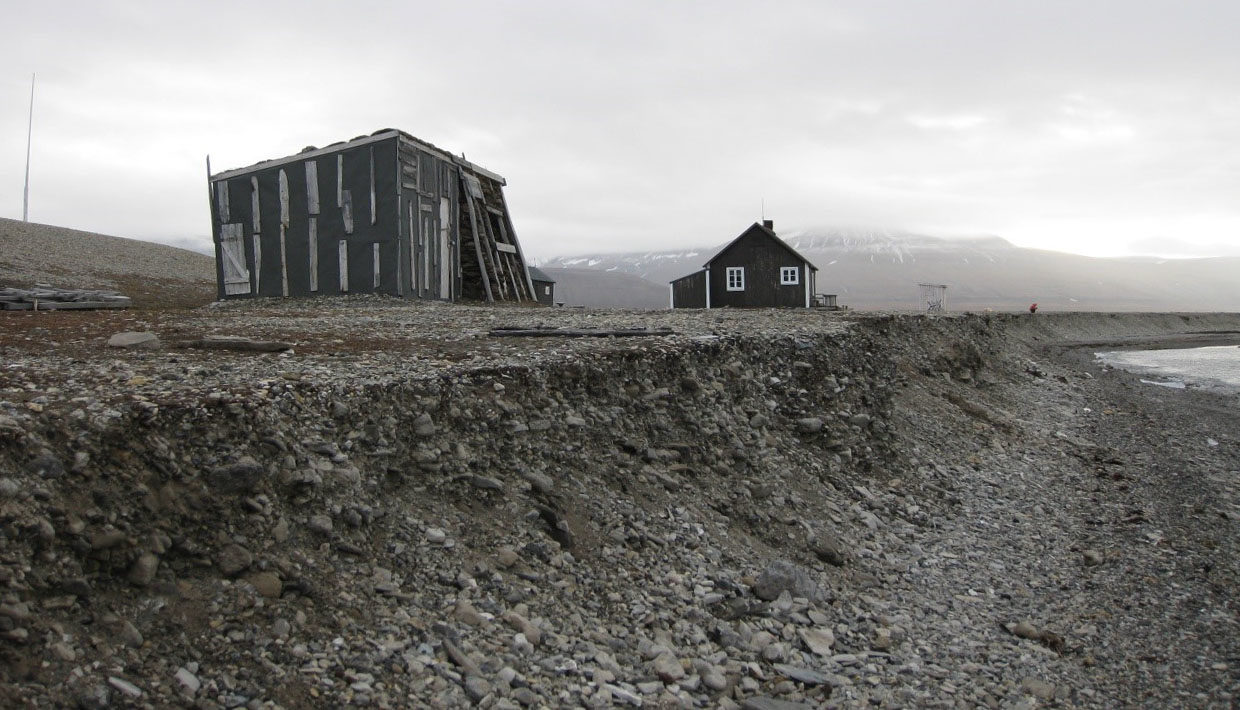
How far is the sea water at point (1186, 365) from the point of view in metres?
27.5

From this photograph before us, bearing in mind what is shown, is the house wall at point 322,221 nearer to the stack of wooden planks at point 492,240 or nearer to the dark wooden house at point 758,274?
the stack of wooden planks at point 492,240

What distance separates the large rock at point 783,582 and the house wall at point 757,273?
34.4 m

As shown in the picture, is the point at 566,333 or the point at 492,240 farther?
the point at 492,240

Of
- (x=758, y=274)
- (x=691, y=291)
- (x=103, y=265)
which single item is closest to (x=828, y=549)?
(x=758, y=274)

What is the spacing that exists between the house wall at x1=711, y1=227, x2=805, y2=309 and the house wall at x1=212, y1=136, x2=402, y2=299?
910 inches

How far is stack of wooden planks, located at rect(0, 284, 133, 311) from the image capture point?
49.9 ft

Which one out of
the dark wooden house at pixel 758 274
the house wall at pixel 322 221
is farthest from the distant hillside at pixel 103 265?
the dark wooden house at pixel 758 274

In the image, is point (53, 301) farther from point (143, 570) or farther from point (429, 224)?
point (143, 570)

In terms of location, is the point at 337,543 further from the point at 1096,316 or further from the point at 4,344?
the point at 1096,316

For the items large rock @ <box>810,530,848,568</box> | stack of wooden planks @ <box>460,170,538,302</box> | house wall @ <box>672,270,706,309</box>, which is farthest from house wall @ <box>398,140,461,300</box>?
house wall @ <box>672,270,706,309</box>

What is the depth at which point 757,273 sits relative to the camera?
133 ft

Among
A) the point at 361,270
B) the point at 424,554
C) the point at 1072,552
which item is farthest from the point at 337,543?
the point at 361,270

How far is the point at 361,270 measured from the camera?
22.1 meters

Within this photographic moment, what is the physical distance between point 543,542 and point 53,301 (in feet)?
51.5
